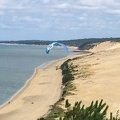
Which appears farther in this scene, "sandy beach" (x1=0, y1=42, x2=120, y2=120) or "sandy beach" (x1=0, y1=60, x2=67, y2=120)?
"sandy beach" (x1=0, y1=42, x2=120, y2=120)

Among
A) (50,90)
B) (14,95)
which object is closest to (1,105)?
(14,95)

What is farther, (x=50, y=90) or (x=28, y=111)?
(x=50, y=90)

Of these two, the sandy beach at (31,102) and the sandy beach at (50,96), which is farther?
the sandy beach at (50,96)

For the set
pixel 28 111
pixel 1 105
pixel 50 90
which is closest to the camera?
pixel 28 111

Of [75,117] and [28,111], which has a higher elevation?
[75,117]

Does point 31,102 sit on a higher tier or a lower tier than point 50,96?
lower

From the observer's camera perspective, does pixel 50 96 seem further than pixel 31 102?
Yes

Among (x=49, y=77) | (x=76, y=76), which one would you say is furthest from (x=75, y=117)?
(x=49, y=77)

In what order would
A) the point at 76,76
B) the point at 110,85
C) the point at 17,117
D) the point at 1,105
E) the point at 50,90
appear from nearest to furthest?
the point at 17,117 → the point at 1,105 → the point at 110,85 → the point at 50,90 → the point at 76,76

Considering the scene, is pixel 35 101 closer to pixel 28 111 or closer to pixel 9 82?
pixel 28 111

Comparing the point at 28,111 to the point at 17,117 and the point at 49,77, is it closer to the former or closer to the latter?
the point at 17,117
